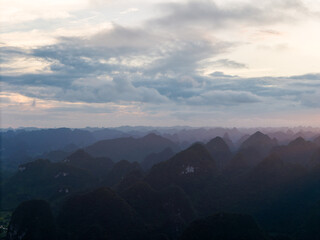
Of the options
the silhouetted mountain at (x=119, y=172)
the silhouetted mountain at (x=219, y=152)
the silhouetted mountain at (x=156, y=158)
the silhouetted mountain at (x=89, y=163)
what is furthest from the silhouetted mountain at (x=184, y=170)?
the silhouetted mountain at (x=156, y=158)

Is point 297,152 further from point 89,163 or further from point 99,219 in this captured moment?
point 99,219

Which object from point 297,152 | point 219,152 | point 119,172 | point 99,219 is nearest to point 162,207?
point 99,219

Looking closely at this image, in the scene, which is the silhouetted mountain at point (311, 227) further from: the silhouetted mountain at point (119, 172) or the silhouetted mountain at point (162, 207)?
the silhouetted mountain at point (119, 172)

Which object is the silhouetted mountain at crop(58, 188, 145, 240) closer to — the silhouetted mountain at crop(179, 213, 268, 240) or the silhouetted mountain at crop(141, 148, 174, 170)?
the silhouetted mountain at crop(179, 213, 268, 240)

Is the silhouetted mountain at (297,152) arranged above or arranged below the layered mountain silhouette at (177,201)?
above

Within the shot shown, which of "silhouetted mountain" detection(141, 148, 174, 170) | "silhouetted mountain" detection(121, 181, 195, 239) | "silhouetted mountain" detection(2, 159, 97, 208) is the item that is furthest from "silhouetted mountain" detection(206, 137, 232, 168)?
"silhouetted mountain" detection(121, 181, 195, 239)

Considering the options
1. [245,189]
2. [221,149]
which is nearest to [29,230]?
[245,189]
